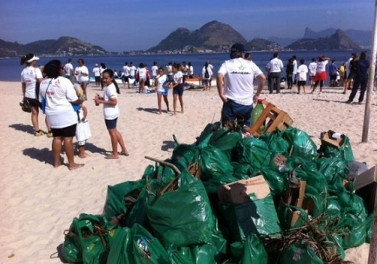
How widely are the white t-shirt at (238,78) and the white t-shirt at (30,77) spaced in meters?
4.06

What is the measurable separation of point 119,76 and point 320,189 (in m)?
24.6

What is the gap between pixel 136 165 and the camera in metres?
5.97

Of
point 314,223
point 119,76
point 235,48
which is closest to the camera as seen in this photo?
point 314,223

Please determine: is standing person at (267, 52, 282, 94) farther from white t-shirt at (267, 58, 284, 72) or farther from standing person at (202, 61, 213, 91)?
standing person at (202, 61, 213, 91)

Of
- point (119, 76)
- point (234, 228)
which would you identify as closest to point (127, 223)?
point (234, 228)

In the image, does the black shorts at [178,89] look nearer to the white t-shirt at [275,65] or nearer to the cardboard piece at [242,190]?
the white t-shirt at [275,65]

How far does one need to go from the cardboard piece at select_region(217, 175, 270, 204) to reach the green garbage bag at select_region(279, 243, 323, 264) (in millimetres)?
486

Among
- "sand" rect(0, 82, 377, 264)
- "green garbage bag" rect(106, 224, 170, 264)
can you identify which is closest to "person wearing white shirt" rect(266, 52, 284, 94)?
"sand" rect(0, 82, 377, 264)

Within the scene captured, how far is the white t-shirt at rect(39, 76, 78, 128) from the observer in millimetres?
5410

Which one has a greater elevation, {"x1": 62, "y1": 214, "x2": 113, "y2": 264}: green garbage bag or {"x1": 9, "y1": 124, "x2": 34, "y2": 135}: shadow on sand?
{"x1": 62, "y1": 214, "x2": 113, "y2": 264}: green garbage bag

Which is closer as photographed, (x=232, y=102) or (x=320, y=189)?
(x=320, y=189)

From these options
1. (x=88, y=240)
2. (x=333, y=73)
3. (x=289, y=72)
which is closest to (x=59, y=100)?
(x=88, y=240)

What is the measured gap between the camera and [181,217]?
2.86 m

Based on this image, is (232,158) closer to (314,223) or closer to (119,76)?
(314,223)
